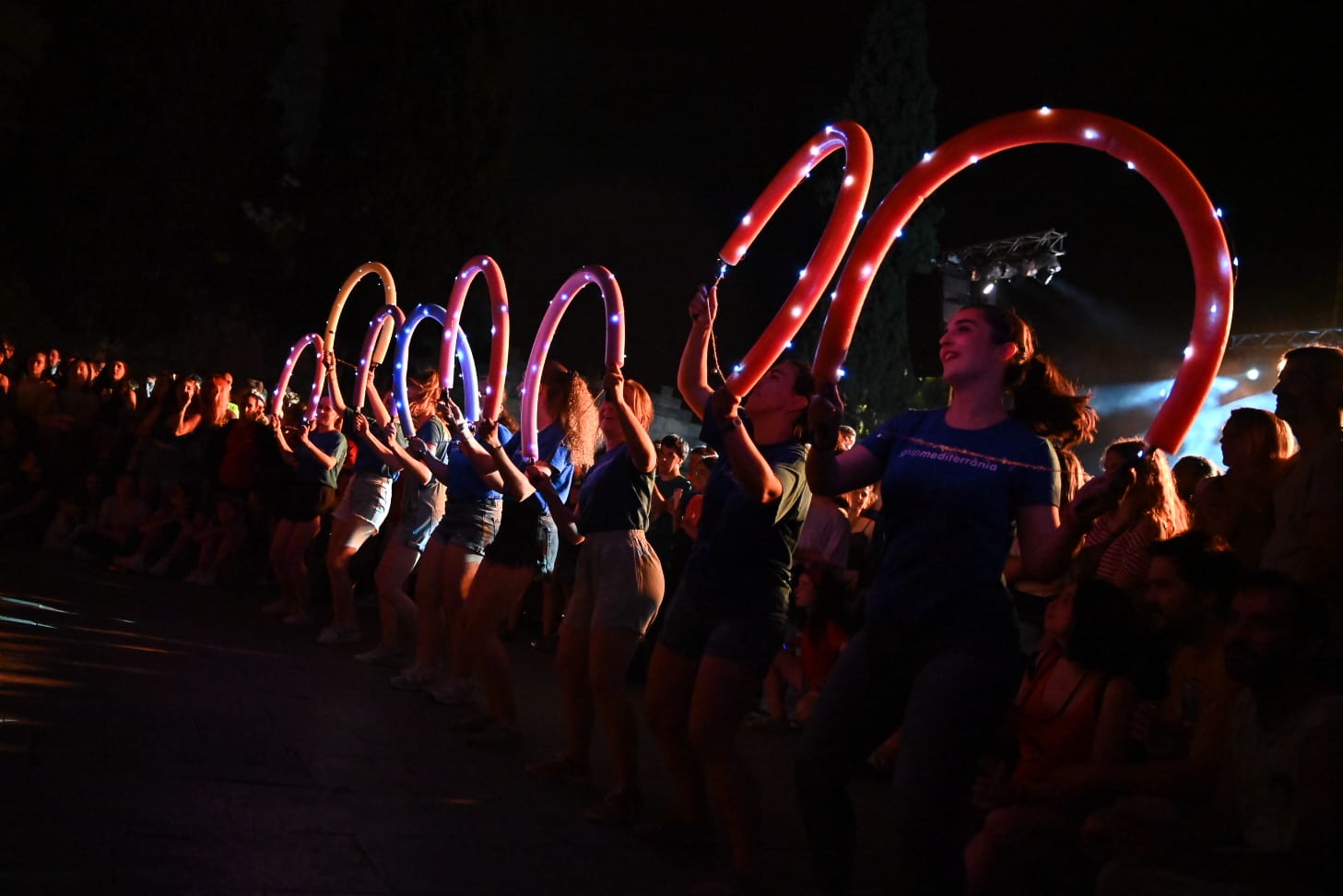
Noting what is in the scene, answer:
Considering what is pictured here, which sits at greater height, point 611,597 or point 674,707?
point 611,597

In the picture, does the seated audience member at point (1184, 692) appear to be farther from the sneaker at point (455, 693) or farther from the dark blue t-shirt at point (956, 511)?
the sneaker at point (455, 693)

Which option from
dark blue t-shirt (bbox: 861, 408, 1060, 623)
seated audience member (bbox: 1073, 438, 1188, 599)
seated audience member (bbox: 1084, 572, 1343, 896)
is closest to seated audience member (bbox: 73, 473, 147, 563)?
seated audience member (bbox: 1073, 438, 1188, 599)

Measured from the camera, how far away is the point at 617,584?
5551 mm

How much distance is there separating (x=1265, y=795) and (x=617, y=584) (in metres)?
3.05

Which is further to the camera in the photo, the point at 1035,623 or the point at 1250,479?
the point at 1035,623

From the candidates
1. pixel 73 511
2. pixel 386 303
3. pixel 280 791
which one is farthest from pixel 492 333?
pixel 73 511

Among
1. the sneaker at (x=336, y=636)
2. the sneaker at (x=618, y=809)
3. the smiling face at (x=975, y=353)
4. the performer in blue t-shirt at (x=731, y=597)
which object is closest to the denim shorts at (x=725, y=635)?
the performer in blue t-shirt at (x=731, y=597)

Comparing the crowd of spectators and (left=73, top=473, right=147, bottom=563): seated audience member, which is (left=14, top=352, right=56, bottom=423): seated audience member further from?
the crowd of spectators

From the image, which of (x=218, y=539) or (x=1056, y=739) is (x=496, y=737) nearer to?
(x=1056, y=739)

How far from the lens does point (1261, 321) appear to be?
21.9 m

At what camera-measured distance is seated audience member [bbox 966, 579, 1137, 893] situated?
3.84 meters

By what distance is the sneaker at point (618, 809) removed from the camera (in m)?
5.23

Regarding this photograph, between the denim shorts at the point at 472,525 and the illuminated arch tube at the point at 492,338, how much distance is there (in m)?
0.61

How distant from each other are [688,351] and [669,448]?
625 cm
